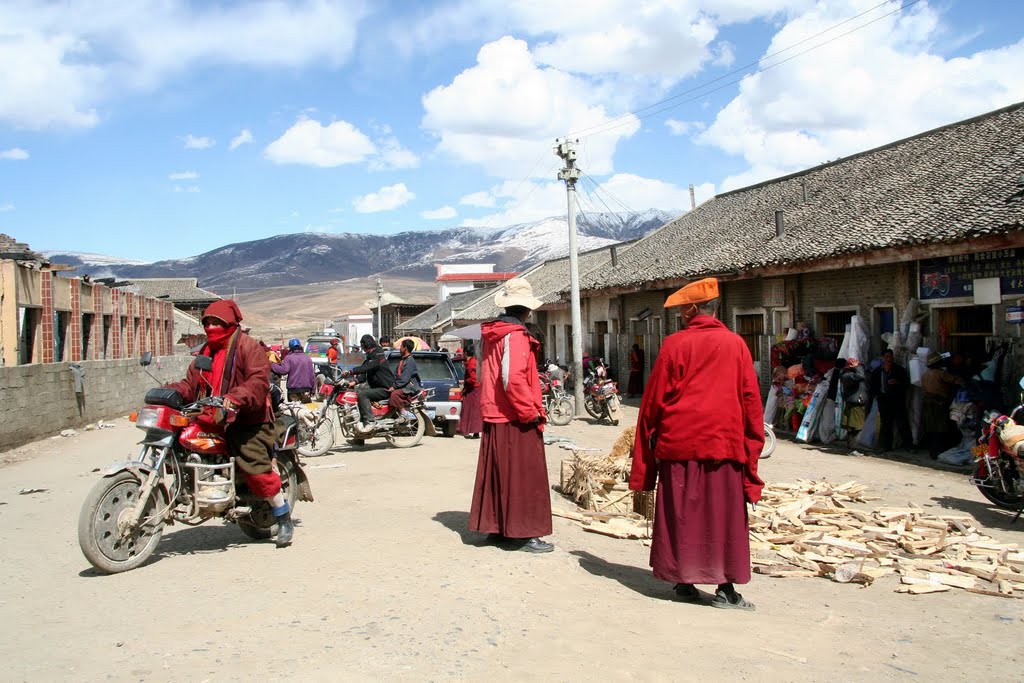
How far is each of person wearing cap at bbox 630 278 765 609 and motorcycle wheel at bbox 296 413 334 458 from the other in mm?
8088

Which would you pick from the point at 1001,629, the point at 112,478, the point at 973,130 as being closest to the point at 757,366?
the point at 973,130

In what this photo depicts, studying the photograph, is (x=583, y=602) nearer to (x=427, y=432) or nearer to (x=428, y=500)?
(x=428, y=500)

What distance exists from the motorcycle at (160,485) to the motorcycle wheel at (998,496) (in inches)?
263

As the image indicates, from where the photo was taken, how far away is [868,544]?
6.49 metres

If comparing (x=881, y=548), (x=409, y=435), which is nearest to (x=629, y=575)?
(x=881, y=548)

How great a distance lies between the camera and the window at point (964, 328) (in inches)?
474

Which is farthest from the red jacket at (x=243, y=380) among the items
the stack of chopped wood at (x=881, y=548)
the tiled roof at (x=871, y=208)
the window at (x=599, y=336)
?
the window at (x=599, y=336)

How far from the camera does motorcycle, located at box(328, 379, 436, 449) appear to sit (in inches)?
516

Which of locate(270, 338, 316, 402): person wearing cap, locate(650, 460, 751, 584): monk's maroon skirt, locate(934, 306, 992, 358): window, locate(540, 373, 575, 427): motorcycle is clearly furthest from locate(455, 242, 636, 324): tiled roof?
locate(650, 460, 751, 584): monk's maroon skirt

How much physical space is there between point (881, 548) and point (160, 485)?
5280 mm

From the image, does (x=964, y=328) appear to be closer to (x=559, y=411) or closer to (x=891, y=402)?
(x=891, y=402)

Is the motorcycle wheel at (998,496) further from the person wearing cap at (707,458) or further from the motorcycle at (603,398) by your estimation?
the motorcycle at (603,398)

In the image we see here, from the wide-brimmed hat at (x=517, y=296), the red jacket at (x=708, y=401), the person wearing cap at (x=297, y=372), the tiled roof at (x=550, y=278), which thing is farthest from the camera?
the tiled roof at (x=550, y=278)

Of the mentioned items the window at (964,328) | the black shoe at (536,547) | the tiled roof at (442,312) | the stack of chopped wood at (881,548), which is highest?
the tiled roof at (442,312)
